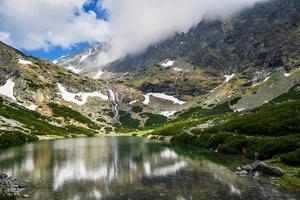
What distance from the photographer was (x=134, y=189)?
169 ft

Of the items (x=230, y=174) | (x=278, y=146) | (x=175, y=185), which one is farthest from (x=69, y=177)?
(x=278, y=146)

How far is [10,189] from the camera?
1903 inches

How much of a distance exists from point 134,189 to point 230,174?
20.1 meters

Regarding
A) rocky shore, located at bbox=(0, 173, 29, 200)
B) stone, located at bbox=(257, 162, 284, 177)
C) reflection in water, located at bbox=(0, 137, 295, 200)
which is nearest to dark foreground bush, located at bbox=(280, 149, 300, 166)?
stone, located at bbox=(257, 162, 284, 177)

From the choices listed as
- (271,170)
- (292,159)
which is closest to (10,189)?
(271,170)

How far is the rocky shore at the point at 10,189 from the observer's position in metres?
42.8

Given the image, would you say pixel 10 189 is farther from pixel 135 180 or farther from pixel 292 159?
pixel 292 159

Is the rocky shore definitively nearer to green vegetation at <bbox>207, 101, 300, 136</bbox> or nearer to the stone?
the stone

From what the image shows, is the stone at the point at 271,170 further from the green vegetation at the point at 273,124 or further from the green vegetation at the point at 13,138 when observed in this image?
the green vegetation at the point at 13,138

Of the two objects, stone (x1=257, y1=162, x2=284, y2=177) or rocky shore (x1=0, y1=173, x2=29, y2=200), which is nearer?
rocky shore (x1=0, y1=173, x2=29, y2=200)

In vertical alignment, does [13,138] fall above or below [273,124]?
above

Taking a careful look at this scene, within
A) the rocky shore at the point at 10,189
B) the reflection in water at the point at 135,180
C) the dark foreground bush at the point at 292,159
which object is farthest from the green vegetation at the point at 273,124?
the rocky shore at the point at 10,189

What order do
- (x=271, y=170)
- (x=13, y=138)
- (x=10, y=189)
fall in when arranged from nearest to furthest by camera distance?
(x=10, y=189)
(x=271, y=170)
(x=13, y=138)

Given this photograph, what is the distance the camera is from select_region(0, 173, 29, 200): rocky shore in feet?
141
